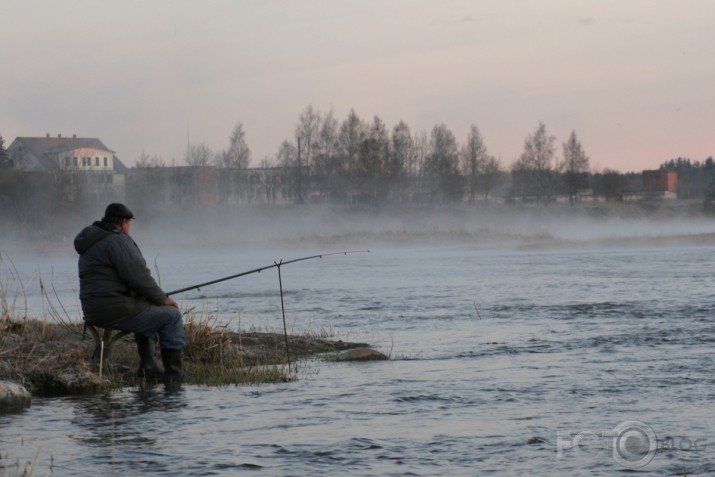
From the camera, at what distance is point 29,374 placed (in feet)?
36.0

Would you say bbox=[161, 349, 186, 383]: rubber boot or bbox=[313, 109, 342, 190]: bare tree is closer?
bbox=[161, 349, 186, 383]: rubber boot

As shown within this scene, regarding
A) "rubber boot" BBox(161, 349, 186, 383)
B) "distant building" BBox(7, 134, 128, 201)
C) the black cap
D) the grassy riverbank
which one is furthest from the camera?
"distant building" BBox(7, 134, 128, 201)

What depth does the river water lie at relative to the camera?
8047 mm

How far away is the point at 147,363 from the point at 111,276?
132 cm

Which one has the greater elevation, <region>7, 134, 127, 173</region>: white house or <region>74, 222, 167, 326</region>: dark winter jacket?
<region>7, 134, 127, 173</region>: white house

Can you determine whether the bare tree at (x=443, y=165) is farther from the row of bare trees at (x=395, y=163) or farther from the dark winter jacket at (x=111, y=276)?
the dark winter jacket at (x=111, y=276)

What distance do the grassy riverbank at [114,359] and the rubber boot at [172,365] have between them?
0.17 metres

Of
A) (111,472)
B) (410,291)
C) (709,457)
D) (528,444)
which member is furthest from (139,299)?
(410,291)

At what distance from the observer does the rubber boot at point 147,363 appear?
37.4ft

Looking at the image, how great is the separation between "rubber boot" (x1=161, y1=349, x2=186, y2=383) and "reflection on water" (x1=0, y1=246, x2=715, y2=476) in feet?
0.60

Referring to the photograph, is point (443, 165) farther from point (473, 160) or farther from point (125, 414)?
point (125, 414)

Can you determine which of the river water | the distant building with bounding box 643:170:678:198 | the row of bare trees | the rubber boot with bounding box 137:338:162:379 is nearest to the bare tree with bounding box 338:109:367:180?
the row of bare trees

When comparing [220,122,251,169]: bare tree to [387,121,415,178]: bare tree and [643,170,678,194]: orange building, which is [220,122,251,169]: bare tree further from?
[643,170,678,194]: orange building

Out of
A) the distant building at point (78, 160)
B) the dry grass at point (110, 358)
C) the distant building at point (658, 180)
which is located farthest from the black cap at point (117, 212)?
the distant building at point (658, 180)
